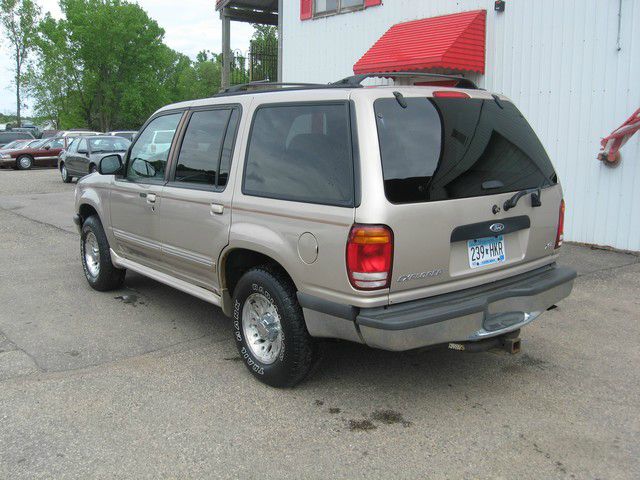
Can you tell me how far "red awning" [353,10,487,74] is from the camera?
9303mm

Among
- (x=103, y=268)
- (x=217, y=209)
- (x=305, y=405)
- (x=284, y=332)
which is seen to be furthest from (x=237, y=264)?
(x=103, y=268)

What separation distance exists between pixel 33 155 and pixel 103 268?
24.4 metres

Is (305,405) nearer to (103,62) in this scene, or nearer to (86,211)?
(86,211)

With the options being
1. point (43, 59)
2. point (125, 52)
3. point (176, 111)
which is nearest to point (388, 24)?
point (176, 111)

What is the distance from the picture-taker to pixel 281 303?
146 inches

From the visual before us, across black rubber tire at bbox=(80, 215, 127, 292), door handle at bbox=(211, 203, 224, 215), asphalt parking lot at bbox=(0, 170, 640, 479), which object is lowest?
asphalt parking lot at bbox=(0, 170, 640, 479)

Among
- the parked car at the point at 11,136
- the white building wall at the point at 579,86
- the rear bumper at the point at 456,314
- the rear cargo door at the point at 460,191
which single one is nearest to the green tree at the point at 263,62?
the white building wall at the point at 579,86

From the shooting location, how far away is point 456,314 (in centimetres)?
340

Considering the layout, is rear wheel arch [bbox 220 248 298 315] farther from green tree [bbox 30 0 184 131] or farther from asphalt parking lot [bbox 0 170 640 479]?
green tree [bbox 30 0 184 131]

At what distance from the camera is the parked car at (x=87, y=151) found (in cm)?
1800

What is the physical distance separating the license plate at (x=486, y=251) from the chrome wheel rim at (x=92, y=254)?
4052 mm

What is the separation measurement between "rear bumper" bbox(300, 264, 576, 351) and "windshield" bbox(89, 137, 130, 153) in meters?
16.4

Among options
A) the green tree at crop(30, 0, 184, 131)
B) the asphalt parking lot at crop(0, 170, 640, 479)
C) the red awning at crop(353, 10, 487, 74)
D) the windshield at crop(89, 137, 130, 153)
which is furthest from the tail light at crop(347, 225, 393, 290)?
the green tree at crop(30, 0, 184, 131)

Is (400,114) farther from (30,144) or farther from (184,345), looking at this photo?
(30,144)
